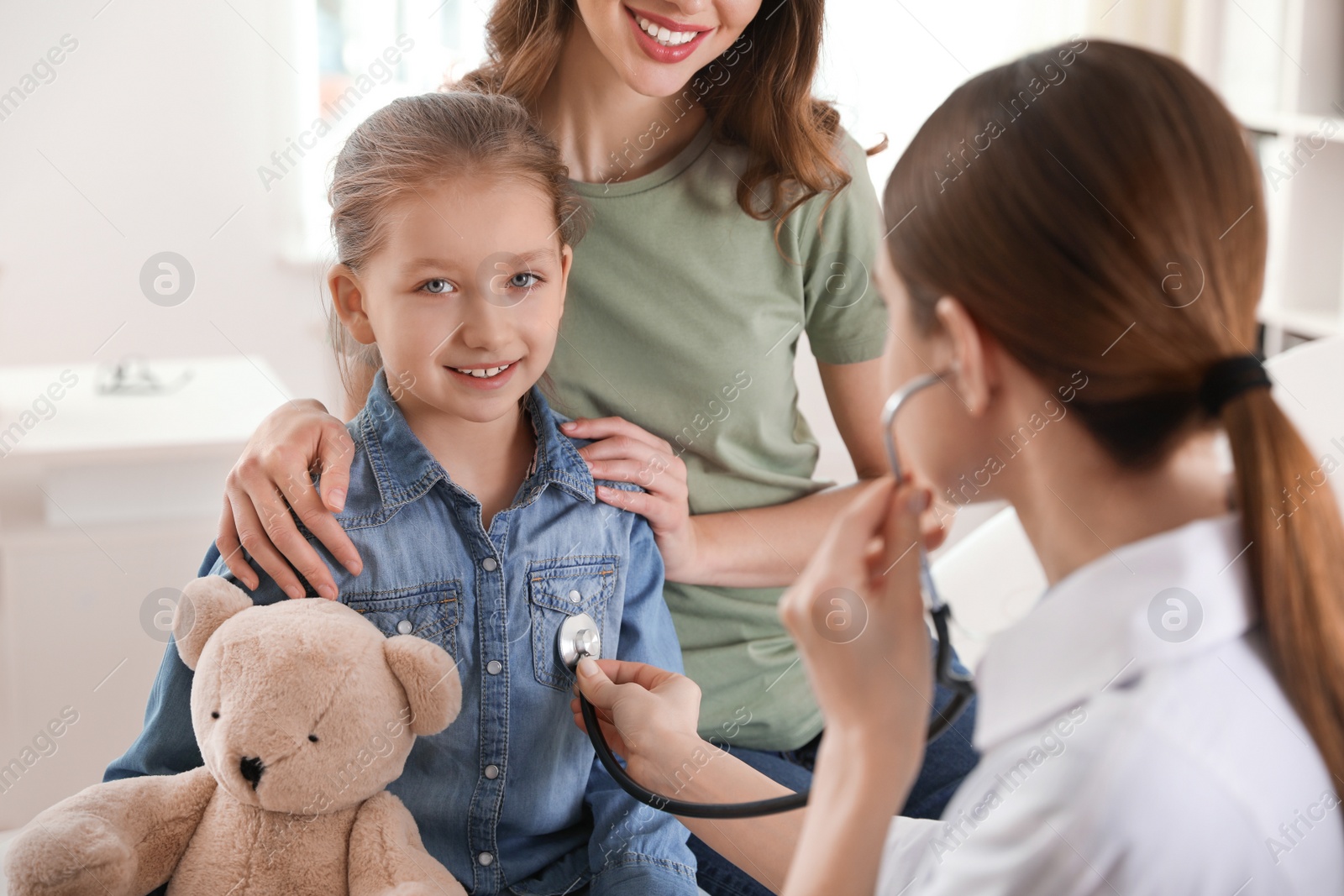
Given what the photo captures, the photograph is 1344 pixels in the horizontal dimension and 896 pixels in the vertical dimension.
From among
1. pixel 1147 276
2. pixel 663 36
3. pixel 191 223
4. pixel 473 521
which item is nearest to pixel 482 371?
pixel 473 521

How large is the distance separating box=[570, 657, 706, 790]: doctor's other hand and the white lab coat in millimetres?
317

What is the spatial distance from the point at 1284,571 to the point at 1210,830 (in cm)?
14

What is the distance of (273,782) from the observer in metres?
0.77

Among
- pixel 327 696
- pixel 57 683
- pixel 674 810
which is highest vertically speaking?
pixel 327 696

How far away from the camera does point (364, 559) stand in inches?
36.6

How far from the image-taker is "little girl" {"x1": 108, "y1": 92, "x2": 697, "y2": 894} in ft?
3.03

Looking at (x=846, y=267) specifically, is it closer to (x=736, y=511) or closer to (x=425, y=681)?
(x=736, y=511)

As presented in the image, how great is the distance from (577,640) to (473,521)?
0.13 meters

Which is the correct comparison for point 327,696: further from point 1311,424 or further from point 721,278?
point 1311,424

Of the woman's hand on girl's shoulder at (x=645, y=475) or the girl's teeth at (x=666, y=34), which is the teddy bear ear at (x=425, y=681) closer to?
the woman's hand on girl's shoulder at (x=645, y=475)

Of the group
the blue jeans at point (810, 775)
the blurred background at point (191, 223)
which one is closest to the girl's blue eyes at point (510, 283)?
the blue jeans at point (810, 775)

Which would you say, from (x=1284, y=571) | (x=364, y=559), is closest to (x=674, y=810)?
(x=364, y=559)

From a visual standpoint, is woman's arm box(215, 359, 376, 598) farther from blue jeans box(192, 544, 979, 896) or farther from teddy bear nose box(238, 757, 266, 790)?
blue jeans box(192, 544, 979, 896)

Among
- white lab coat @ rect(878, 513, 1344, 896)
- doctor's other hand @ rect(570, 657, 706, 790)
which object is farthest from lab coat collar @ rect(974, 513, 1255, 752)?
doctor's other hand @ rect(570, 657, 706, 790)
